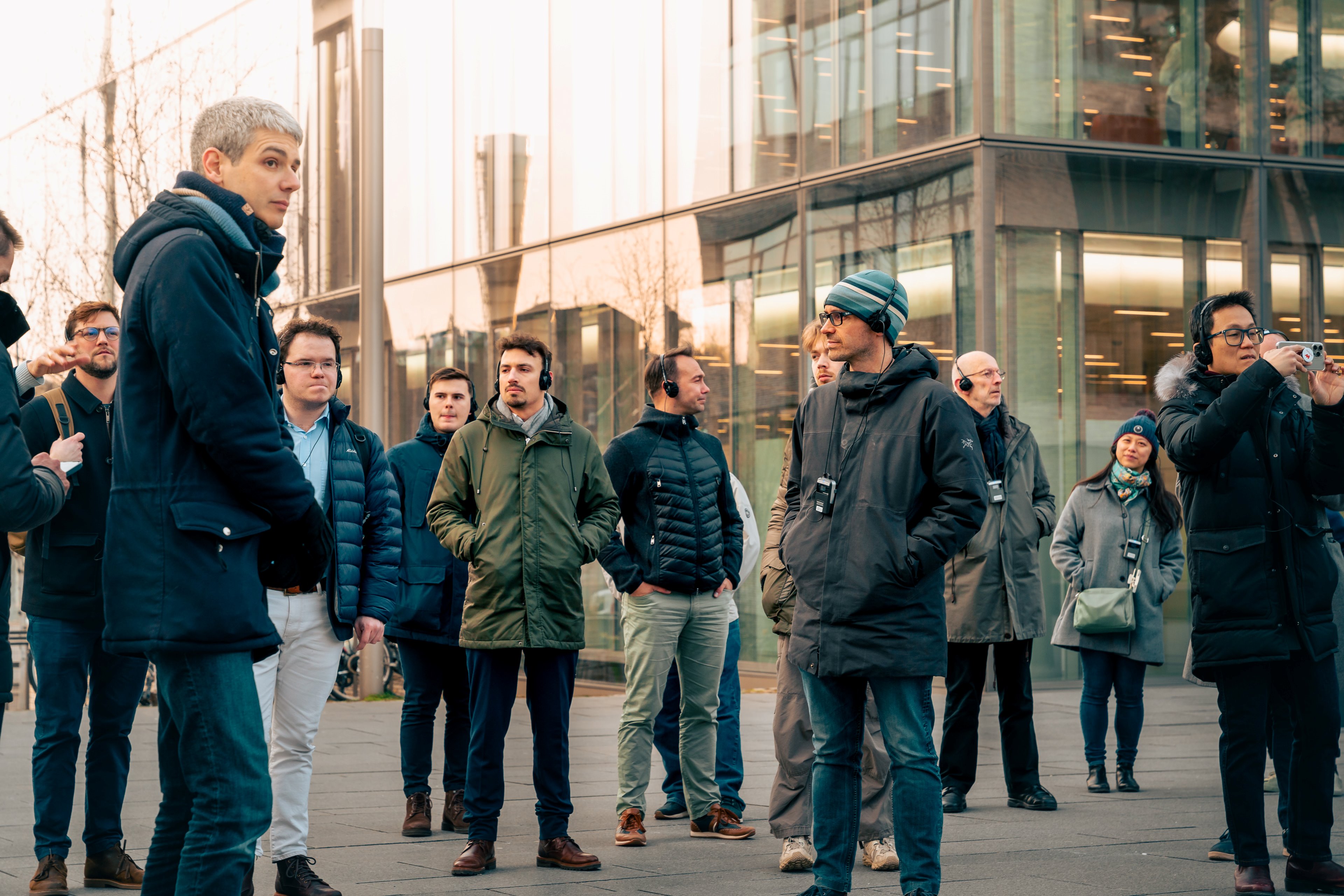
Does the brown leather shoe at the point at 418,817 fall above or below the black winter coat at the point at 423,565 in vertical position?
below

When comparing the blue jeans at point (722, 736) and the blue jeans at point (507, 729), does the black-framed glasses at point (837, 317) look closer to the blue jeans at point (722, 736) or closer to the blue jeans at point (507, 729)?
the blue jeans at point (507, 729)

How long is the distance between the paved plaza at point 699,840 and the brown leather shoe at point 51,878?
0.50 ft

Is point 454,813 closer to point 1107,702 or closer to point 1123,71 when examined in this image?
point 1107,702

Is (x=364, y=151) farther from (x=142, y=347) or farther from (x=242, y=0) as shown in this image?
(x=142, y=347)

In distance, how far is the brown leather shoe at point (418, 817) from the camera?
7.07 m

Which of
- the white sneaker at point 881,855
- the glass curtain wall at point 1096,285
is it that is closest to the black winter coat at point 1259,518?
the white sneaker at point 881,855

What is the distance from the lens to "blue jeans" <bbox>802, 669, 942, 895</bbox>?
512 centimetres

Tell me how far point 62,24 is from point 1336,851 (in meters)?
17.9

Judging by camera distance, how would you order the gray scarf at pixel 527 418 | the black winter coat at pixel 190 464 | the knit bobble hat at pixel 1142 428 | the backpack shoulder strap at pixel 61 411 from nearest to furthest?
the black winter coat at pixel 190 464 → the backpack shoulder strap at pixel 61 411 → the gray scarf at pixel 527 418 → the knit bobble hat at pixel 1142 428

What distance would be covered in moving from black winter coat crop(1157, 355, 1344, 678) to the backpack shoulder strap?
4.20 metres

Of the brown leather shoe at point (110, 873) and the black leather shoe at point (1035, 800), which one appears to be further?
the black leather shoe at point (1035, 800)

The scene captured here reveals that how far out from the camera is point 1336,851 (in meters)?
6.45

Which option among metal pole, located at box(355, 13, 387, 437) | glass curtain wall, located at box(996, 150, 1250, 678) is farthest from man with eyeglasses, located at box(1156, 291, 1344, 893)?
metal pole, located at box(355, 13, 387, 437)

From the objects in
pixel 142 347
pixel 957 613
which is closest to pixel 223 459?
pixel 142 347
